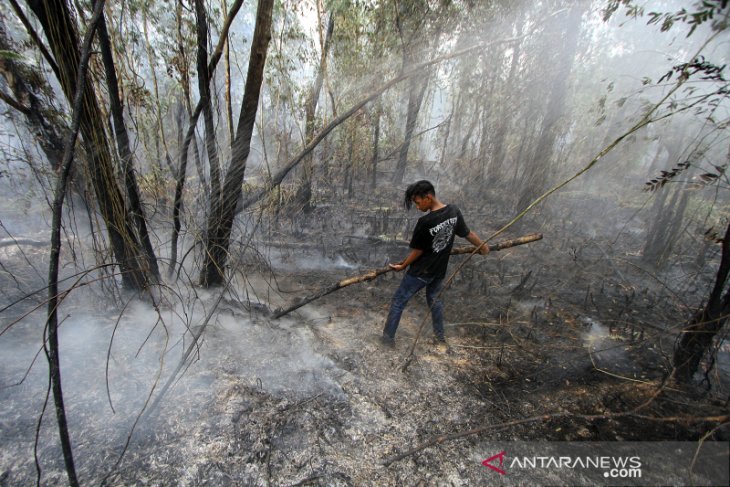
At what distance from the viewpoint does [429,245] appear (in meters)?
2.89

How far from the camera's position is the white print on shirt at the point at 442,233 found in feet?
9.23

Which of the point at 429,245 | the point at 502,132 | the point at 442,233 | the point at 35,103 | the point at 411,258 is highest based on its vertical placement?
the point at 502,132

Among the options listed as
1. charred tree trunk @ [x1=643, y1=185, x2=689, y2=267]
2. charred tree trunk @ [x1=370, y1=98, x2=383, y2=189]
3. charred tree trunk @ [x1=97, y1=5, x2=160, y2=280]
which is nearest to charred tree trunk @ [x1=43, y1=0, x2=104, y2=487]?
charred tree trunk @ [x1=97, y1=5, x2=160, y2=280]

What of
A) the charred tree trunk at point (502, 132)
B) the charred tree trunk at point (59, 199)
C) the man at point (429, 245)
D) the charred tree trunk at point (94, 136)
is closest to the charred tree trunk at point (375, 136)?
the charred tree trunk at point (502, 132)

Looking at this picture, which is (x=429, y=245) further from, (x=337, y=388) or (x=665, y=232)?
(x=665, y=232)

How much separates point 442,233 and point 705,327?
88.8 inches

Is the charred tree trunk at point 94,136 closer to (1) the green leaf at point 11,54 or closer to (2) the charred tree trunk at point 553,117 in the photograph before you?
(1) the green leaf at point 11,54

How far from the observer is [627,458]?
2162 mm

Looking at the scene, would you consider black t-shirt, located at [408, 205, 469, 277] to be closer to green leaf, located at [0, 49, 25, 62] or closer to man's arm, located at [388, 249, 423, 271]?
man's arm, located at [388, 249, 423, 271]

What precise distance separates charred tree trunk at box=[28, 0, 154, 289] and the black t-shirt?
6.93ft

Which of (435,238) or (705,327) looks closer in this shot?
(705,327)

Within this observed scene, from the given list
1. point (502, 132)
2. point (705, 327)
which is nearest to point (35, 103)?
point (705, 327)

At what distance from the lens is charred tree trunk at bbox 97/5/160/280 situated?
2547mm

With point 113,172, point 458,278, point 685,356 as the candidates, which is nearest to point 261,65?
point 113,172
